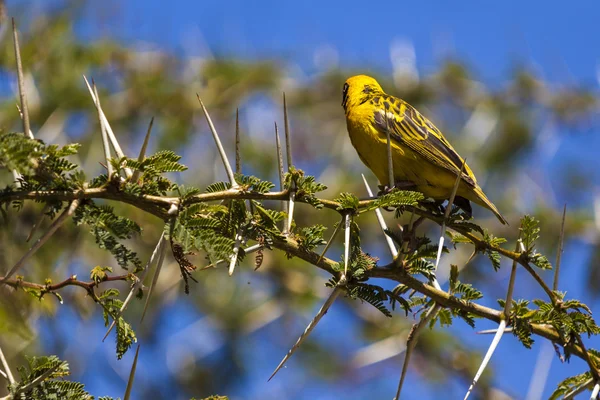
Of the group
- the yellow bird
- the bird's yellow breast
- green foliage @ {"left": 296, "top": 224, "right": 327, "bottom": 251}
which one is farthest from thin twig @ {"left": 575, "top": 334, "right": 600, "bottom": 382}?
the bird's yellow breast

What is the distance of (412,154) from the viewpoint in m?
4.81

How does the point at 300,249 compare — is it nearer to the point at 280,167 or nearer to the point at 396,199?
the point at 280,167

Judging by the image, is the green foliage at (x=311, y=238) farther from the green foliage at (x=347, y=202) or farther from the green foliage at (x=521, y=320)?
the green foliage at (x=521, y=320)

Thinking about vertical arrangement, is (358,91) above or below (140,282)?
above

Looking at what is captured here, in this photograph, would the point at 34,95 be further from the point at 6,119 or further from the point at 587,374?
the point at 587,374

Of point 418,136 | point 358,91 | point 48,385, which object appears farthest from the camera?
point 358,91

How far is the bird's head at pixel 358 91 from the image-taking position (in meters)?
5.65

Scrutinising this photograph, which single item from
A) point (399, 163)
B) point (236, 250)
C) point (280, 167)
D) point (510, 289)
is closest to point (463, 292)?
point (510, 289)

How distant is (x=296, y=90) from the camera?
9.71 meters

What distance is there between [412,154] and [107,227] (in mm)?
2722

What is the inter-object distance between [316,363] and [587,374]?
6579mm

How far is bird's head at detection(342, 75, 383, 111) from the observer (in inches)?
223

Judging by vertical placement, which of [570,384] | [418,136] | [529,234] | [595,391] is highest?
[418,136]

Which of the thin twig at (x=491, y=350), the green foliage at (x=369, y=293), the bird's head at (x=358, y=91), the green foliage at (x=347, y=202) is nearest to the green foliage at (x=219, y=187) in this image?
the green foliage at (x=347, y=202)
